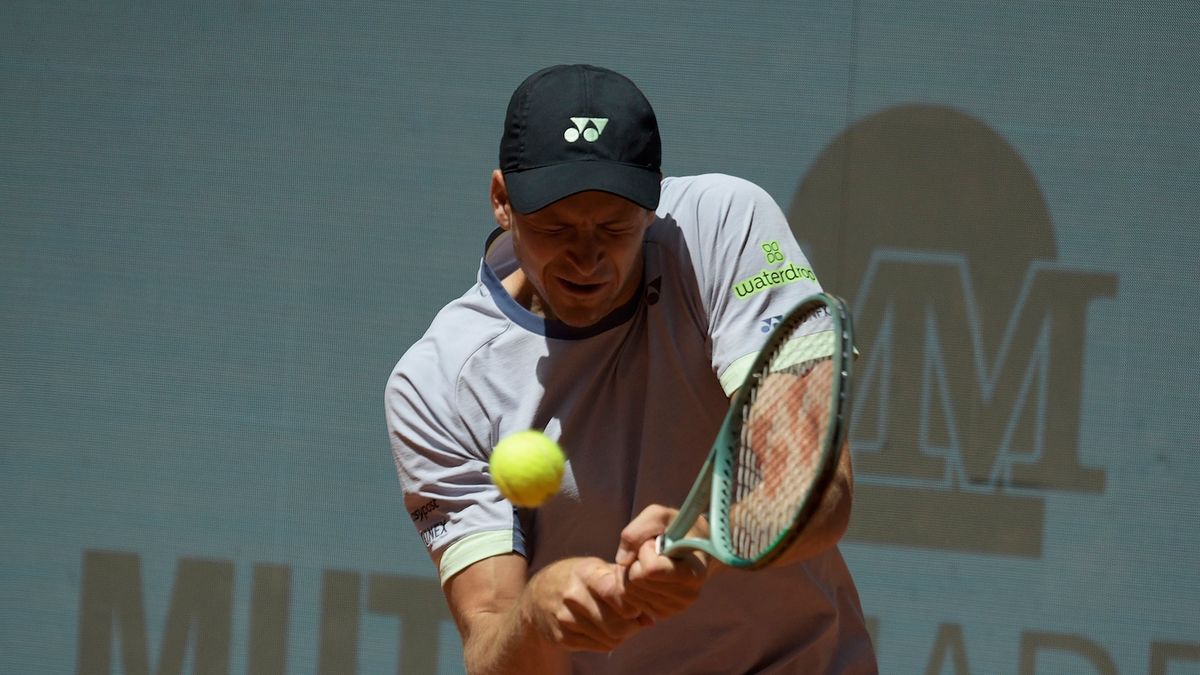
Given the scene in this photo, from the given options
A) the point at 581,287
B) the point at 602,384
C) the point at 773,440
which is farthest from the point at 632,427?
the point at 773,440

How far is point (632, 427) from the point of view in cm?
186

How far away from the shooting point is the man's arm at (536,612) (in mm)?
1521

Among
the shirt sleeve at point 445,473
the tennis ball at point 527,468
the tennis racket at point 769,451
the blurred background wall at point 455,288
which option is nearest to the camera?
the tennis racket at point 769,451

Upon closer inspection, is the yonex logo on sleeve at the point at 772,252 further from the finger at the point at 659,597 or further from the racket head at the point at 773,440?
the finger at the point at 659,597

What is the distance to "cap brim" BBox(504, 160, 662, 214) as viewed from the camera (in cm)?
167

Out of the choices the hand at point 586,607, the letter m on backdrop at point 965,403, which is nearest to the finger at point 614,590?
the hand at point 586,607

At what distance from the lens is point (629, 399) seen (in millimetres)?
1857

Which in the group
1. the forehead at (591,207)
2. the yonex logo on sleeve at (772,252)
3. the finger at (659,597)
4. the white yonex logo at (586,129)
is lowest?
the finger at (659,597)

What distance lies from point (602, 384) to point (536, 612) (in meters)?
0.36

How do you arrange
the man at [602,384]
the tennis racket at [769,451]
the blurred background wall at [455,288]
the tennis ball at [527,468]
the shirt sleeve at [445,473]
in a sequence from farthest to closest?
1. the blurred background wall at [455,288]
2. the shirt sleeve at [445,473]
3. the man at [602,384]
4. the tennis ball at [527,468]
5. the tennis racket at [769,451]

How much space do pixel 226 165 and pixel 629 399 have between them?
1792mm

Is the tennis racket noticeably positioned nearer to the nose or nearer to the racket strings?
the racket strings

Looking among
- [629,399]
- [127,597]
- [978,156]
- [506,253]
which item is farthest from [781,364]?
[127,597]

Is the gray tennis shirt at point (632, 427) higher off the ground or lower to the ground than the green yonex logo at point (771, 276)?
lower
